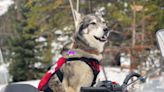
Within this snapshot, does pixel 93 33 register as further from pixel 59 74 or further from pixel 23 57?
pixel 23 57

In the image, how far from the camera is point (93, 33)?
4.80m

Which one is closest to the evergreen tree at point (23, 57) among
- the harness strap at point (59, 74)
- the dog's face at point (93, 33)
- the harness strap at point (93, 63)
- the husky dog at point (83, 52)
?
the husky dog at point (83, 52)

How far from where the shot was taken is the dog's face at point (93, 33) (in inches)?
187

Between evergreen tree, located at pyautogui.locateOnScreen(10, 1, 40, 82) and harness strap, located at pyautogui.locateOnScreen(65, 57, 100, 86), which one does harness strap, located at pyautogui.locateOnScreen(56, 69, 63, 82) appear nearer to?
harness strap, located at pyautogui.locateOnScreen(65, 57, 100, 86)

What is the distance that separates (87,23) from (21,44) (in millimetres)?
13629

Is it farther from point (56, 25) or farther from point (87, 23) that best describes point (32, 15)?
point (87, 23)

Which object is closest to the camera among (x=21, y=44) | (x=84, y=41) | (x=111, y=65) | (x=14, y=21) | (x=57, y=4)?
(x=84, y=41)

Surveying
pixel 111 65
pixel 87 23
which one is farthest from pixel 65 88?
pixel 111 65

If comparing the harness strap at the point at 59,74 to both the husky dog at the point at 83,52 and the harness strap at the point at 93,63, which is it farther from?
the harness strap at the point at 93,63

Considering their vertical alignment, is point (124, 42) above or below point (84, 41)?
above

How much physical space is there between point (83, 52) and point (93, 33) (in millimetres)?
365

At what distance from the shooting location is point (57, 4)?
872cm

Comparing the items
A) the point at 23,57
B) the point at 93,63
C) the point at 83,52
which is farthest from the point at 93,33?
the point at 23,57

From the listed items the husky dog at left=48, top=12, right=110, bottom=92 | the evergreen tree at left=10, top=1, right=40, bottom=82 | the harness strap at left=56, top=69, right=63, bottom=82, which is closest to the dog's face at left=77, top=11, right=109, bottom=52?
the husky dog at left=48, top=12, right=110, bottom=92
